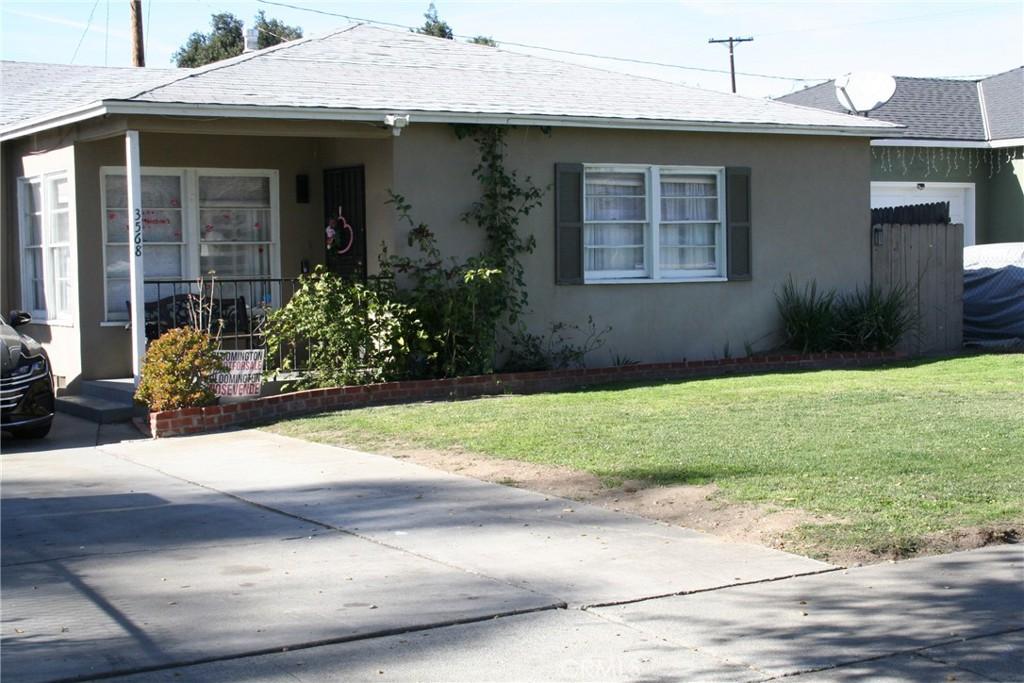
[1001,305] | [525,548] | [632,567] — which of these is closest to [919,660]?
[632,567]

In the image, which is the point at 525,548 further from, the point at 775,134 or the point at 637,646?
the point at 775,134

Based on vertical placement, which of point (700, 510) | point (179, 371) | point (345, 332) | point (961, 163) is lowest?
point (700, 510)

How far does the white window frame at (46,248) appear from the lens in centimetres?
1448

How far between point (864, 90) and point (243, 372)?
36.0ft

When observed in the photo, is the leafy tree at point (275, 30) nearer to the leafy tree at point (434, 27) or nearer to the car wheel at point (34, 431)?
the leafy tree at point (434, 27)

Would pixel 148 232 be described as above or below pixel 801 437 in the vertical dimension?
above

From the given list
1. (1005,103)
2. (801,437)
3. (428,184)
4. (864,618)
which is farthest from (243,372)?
(1005,103)

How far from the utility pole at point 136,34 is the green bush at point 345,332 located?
Result: 52.8 feet

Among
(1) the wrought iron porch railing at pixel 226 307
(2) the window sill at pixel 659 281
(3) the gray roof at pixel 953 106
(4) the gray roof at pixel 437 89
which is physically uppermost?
(3) the gray roof at pixel 953 106

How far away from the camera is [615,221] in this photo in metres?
16.0

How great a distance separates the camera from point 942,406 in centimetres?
1199

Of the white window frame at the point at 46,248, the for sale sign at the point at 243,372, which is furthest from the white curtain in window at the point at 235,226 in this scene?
the for sale sign at the point at 243,372

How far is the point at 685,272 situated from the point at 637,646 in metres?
11.2

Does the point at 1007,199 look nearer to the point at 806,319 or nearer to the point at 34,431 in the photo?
the point at 806,319
